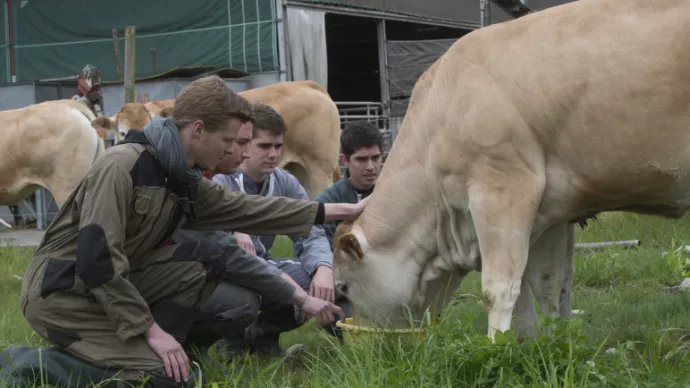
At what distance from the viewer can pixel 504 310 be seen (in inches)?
196

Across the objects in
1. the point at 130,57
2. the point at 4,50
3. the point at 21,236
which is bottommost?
the point at 21,236

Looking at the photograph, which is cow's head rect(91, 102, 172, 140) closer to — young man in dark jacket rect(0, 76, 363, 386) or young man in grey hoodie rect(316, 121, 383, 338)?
young man in grey hoodie rect(316, 121, 383, 338)

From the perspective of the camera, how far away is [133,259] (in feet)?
15.6

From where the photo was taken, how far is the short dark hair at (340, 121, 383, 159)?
625cm

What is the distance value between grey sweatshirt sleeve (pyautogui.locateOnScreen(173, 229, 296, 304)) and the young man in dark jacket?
0.25m

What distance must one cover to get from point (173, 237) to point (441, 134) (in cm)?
156

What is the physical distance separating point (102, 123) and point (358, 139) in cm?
619

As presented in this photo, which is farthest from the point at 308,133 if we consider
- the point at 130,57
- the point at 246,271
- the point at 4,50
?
the point at 4,50

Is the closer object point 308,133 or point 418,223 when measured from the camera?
point 418,223

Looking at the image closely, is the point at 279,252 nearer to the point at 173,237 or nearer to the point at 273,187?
the point at 273,187

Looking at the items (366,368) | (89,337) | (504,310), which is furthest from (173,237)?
(504,310)

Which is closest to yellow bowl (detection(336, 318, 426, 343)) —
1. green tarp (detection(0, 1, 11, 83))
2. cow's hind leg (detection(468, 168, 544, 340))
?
cow's hind leg (detection(468, 168, 544, 340))

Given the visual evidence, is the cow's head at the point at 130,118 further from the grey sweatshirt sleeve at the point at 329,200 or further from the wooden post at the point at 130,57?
the grey sweatshirt sleeve at the point at 329,200

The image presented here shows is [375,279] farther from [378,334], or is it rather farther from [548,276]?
[548,276]
